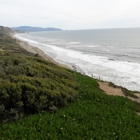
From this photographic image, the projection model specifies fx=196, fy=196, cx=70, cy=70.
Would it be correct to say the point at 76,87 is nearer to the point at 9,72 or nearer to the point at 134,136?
the point at 9,72

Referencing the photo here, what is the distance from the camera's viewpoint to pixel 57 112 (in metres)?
9.41

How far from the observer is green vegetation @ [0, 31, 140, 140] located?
7.64 m

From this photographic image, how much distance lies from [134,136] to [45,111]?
13.4 ft

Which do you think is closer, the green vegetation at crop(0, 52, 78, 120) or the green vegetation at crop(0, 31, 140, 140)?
the green vegetation at crop(0, 31, 140, 140)

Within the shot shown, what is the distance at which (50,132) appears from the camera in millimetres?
7605

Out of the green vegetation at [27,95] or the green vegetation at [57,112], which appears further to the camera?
the green vegetation at [27,95]

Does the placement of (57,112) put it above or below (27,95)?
below

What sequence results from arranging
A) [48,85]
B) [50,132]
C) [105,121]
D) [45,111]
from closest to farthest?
[50,132], [105,121], [45,111], [48,85]

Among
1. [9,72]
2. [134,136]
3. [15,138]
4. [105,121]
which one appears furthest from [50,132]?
[9,72]

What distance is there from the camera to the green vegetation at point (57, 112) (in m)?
7.64

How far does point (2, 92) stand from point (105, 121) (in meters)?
4.83

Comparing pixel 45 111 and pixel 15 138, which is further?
pixel 45 111

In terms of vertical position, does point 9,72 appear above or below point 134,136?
above

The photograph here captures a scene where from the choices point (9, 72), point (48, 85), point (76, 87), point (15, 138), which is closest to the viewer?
point (15, 138)
